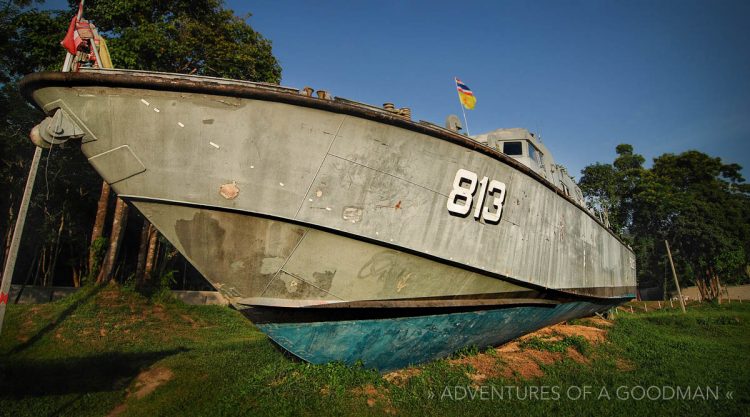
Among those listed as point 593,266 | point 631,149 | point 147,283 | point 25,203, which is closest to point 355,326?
point 25,203

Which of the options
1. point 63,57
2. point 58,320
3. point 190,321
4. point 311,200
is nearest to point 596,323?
point 311,200

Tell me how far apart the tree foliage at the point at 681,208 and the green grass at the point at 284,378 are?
22642mm

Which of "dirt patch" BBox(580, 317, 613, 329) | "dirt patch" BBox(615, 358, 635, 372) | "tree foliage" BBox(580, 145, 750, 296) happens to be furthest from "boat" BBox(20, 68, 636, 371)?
"tree foliage" BBox(580, 145, 750, 296)

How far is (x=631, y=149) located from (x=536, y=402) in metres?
38.6

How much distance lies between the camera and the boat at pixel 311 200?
440 centimetres

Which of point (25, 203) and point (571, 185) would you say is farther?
point (571, 185)

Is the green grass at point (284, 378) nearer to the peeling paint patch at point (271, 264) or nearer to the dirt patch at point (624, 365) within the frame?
the dirt patch at point (624, 365)

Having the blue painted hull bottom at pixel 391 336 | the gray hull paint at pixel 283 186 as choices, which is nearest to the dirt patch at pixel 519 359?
the blue painted hull bottom at pixel 391 336

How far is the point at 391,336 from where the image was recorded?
17.7 ft

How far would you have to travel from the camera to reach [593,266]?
9.49 m

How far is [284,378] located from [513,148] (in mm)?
6095

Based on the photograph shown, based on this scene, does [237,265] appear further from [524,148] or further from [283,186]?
[524,148]

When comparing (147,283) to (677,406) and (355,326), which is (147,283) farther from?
(677,406)

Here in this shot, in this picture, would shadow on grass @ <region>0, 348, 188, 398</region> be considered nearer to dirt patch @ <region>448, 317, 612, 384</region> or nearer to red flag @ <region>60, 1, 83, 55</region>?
red flag @ <region>60, 1, 83, 55</region>
